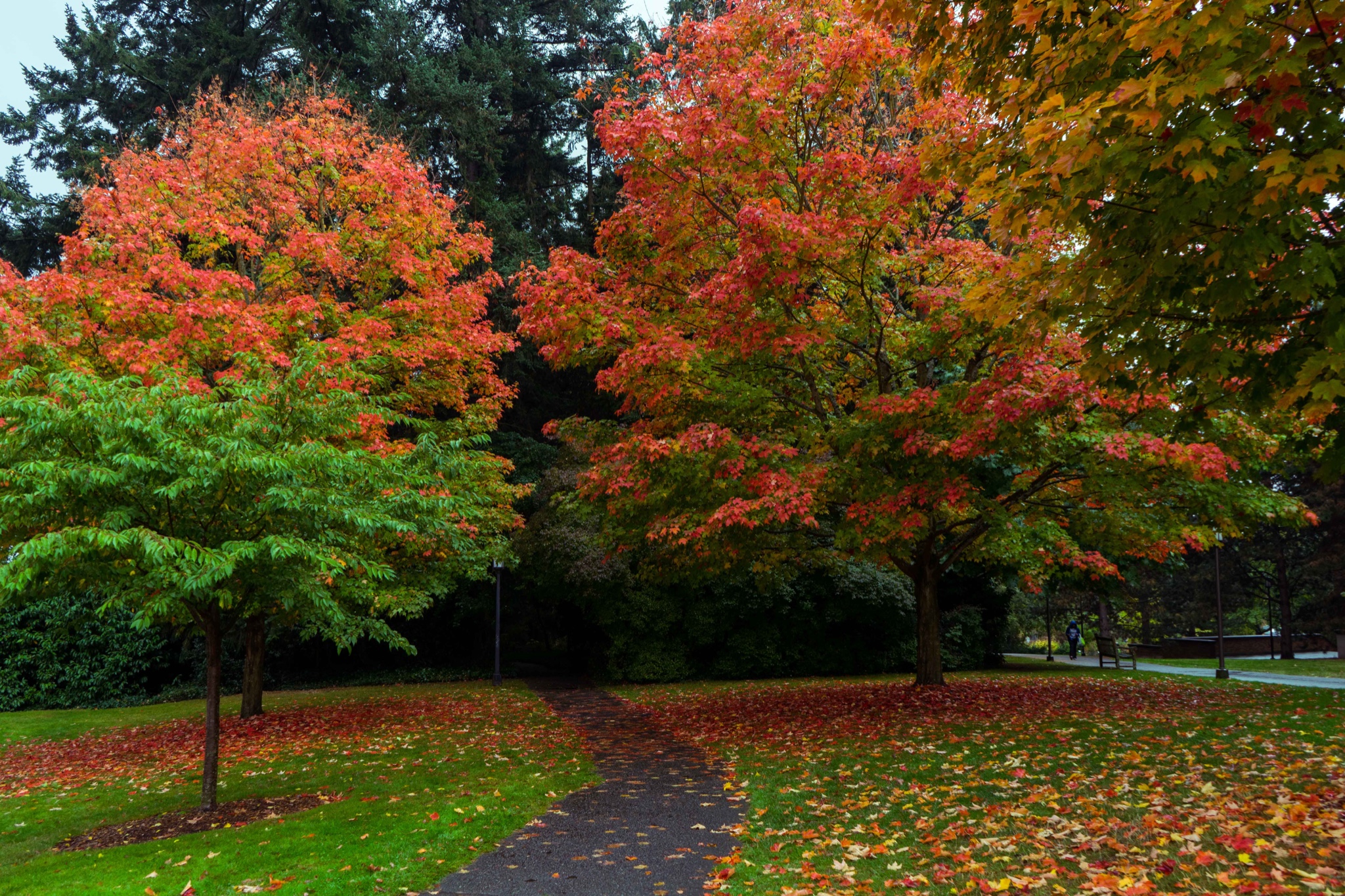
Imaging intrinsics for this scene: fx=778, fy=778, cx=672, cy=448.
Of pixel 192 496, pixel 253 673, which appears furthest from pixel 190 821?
pixel 253 673

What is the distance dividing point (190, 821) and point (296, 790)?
121 centimetres

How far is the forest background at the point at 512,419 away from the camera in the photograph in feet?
65.5

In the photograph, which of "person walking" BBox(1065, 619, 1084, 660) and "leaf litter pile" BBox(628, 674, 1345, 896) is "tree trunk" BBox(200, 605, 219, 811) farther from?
"person walking" BBox(1065, 619, 1084, 660)

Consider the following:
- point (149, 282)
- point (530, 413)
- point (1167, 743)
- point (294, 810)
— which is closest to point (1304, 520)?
point (1167, 743)

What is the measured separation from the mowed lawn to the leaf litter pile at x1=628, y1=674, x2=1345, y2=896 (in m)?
2.33

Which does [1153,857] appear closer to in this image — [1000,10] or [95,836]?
[1000,10]

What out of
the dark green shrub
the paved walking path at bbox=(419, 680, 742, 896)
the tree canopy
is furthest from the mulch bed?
the dark green shrub

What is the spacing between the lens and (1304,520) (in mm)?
10344

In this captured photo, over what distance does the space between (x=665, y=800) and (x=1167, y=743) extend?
17.9 feet

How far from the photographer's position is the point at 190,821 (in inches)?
295

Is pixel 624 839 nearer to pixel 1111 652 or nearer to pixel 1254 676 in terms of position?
pixel 1254 676

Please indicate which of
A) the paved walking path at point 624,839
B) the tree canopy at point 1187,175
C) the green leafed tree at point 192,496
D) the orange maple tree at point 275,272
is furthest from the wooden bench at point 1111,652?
the green leafed tree at point 192,496

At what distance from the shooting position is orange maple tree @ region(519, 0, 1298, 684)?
9.30 metres

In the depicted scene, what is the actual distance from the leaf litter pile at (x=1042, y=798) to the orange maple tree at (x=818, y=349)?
2.53m
